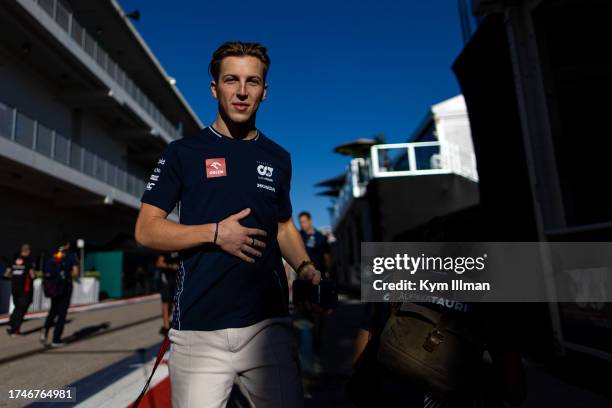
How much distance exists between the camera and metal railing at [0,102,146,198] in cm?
1320

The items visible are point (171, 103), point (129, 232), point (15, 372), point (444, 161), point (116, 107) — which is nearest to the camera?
point (15, 372)

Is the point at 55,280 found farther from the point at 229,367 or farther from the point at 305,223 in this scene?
the point at 229,367

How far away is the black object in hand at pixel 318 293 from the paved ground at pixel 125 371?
239 cm

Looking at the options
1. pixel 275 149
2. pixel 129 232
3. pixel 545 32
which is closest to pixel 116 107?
pixel 129 232

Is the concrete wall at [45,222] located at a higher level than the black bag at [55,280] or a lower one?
higher

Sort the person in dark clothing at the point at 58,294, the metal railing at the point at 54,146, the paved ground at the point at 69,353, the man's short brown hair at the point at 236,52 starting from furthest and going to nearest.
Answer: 1. the metal railing at the point at 54,146
2. the person in dark clothing at the point at 58,294
3. the paved ground at the point at 69,353
4. the man's short brown hair at the point at 236,52

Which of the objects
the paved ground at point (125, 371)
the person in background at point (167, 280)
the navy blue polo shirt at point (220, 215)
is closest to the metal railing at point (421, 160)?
the paved ground at point (125, 371)

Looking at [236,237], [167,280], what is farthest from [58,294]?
[236,237]

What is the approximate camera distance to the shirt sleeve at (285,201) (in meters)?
1.73

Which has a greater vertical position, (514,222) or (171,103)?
(171,103)

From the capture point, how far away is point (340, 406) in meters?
3.56

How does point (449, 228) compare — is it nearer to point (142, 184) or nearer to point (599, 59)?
point (599, 59)

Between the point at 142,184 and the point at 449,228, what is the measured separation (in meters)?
25.6

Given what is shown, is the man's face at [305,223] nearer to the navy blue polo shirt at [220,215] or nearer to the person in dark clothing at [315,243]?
the person in dark clothing at [315,243]
